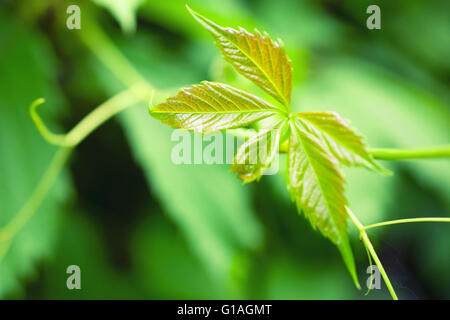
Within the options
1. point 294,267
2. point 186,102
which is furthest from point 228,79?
point 294,267

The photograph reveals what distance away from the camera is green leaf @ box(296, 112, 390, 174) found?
0.78 ft

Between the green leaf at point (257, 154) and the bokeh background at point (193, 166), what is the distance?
0.18 m

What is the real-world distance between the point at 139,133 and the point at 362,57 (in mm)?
812

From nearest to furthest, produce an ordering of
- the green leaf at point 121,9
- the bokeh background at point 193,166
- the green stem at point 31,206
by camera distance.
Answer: the green leaf at point 121,9, the green stem at point 31,206, the bokeh background at point 193,166

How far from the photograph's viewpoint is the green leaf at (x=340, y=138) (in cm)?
24

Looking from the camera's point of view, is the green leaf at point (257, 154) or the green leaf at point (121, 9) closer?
the green leaf at point (257, 154)

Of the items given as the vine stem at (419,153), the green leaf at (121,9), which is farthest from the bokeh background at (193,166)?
the vine stem at (419,153)

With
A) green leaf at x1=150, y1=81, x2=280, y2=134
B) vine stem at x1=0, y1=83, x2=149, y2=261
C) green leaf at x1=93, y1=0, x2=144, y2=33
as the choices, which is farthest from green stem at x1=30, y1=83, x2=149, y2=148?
green leaf at x1=150, y1=81, x2=280, y2=134

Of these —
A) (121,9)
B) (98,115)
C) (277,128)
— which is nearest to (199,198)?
(98,115)

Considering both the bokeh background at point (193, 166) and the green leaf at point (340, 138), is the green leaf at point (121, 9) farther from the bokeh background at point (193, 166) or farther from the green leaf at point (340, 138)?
the green leaf at point (340, 138)

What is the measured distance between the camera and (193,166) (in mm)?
726

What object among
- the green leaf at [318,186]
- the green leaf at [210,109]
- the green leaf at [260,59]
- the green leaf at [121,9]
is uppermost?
the green leaf at [121,9]

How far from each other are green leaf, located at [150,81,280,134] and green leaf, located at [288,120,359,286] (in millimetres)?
29
